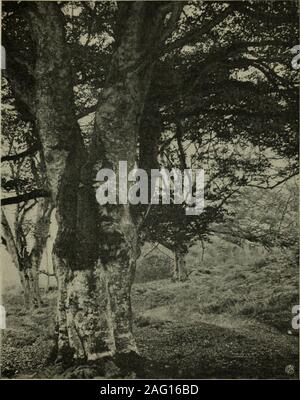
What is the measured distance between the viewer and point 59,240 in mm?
3672

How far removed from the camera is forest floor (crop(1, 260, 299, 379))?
3.60m

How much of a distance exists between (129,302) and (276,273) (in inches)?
40.5

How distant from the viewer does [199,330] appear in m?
3.66

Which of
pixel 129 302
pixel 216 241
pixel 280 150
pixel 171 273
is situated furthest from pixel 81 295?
pixel 280 150

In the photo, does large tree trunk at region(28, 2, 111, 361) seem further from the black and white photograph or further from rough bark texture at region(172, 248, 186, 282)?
rough bark texture at region(172, 248, 186, 282)

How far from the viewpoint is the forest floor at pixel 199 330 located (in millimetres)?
3604

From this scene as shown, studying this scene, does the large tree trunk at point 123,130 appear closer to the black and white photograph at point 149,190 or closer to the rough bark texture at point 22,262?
the black and white photograph at point 149,190

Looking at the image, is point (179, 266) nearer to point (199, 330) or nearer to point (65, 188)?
point (199, 330)

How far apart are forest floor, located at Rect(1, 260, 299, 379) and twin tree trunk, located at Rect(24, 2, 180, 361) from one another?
139mm

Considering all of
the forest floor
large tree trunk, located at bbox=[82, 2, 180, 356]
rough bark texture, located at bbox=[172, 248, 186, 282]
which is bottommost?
the forest floor

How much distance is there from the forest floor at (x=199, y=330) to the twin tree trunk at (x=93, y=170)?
139mm

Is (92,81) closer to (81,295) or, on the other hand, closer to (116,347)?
(81,295)

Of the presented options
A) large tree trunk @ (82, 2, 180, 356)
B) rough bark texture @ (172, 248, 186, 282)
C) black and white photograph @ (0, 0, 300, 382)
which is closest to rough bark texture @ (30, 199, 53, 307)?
black and white photograph @ (0, 0, 300, 382)

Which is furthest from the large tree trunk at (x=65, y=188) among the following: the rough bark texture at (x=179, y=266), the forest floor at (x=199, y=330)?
the rough bark texture at (x=179, y=266)
